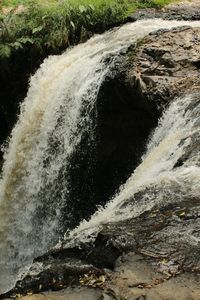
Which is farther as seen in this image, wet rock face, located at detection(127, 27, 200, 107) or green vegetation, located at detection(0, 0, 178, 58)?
green vegetation, located at detection(0, 0, 178, 58)

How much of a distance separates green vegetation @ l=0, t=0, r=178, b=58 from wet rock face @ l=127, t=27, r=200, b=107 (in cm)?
235

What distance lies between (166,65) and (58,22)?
11.9 ft

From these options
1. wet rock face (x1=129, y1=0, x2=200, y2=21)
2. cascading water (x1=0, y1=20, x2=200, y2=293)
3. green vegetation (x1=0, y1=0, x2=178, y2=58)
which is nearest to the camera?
cascading water (x1=0, y1=20, x2=200, y2=293)

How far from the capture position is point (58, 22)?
1034 centimetres

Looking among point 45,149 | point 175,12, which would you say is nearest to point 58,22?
point 175,12

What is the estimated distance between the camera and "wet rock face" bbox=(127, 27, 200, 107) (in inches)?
287

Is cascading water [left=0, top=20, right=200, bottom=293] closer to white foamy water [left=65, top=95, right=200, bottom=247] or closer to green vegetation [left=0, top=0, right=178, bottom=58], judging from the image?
green vegetation [left=0, top=0, right=178, bottom=58]

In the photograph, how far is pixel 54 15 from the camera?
10586 mm

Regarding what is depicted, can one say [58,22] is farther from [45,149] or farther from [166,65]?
[166,65]

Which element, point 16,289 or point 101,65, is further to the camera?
point 101,65

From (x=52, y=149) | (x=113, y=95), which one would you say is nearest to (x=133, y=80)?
(x=113, y=95)

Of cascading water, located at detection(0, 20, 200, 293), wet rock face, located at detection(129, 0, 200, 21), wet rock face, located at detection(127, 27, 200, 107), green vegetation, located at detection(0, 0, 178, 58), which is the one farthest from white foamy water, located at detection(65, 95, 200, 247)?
green vegetation, located at detection(0, 0, 178, 58)

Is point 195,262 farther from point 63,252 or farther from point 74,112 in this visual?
point 74,112

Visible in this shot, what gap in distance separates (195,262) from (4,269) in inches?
205
